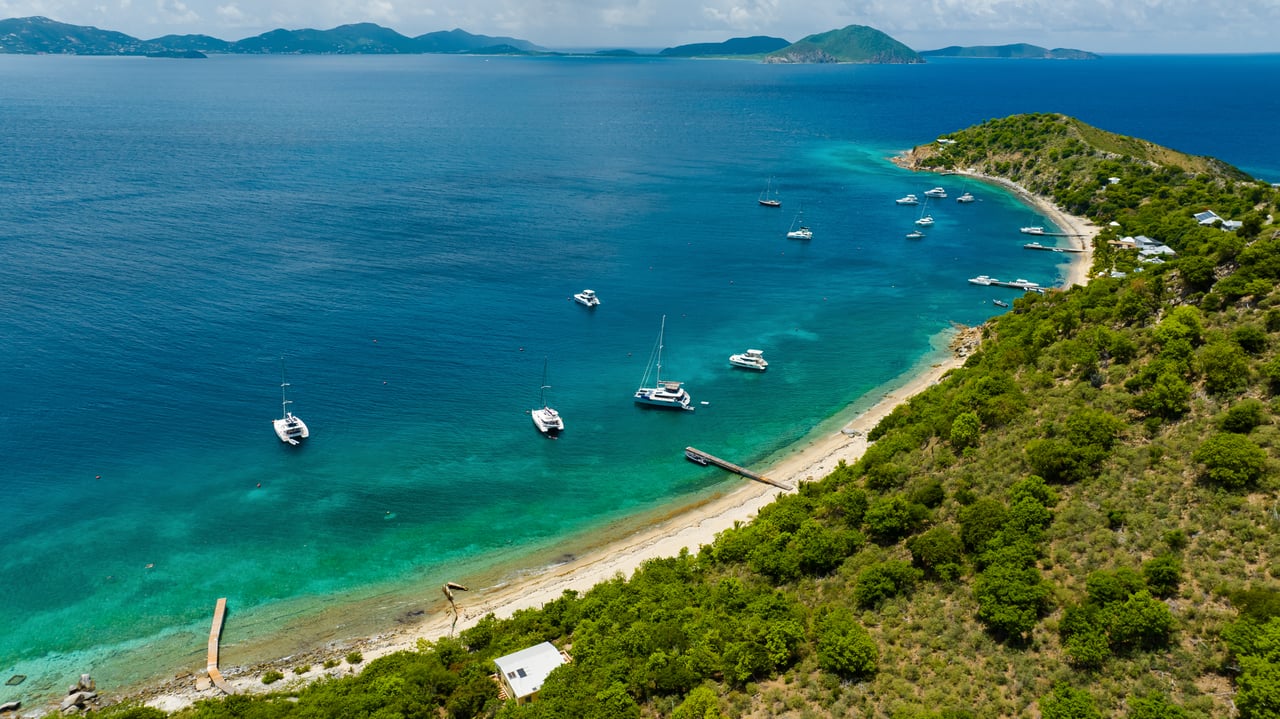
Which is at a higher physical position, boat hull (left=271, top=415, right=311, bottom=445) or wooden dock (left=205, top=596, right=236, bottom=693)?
boat hull (left=271, top=415, right=311, bottom=445)

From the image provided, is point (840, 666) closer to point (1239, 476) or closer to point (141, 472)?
point (1239, 476)

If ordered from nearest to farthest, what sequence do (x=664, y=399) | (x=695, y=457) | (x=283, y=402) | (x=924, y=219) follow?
(x=695, y=457), (x=283, y=402), (x=664, y=399), (x=924, y=219)

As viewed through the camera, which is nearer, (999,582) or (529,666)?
(999,582)

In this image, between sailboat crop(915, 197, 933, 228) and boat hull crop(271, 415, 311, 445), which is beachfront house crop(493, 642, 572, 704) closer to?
boat hull crop(271, 415, 311, 445)

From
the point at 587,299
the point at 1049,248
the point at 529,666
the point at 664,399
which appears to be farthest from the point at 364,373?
the point at 1049,248

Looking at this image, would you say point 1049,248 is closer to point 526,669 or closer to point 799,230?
point 799,230

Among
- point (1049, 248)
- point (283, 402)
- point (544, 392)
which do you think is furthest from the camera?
point (1049, 248)

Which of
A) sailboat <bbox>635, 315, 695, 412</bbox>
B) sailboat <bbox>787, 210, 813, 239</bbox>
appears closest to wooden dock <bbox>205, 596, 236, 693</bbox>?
sailboat <bbox>635, 315, 695, 412</bbox>
